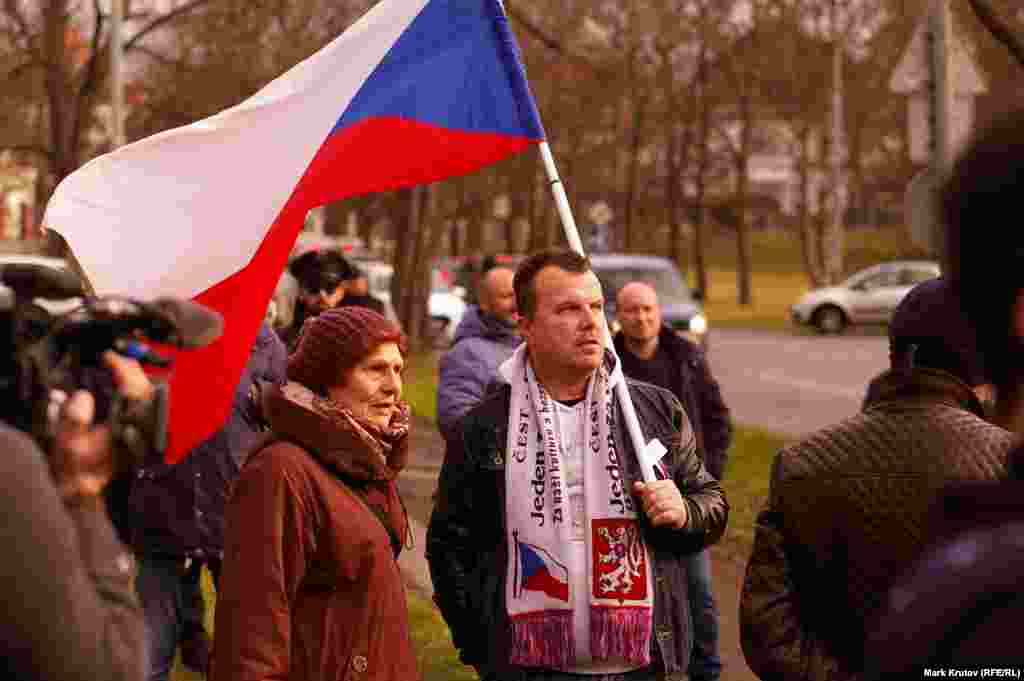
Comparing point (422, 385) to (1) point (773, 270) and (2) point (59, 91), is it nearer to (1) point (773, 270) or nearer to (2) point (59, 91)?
(2) point (59, 91)

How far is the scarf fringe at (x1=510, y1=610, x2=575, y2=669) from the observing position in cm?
442

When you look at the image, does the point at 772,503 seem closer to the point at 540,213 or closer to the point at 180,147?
the point at 180,147

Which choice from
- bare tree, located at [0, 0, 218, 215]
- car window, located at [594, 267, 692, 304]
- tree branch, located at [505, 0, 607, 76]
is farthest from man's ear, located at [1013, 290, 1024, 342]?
bare tree, located at [0, 0, 218, 215]

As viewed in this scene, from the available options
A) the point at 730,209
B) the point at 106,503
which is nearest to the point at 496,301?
the point at 106,503

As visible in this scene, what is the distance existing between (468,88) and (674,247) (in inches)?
2133

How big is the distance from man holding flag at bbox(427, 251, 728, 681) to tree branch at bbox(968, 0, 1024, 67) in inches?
221

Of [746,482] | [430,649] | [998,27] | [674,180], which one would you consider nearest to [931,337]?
[430,649]

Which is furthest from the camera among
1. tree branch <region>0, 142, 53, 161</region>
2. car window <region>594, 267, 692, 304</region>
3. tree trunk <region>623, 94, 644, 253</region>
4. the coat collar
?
tree trunk <region>623, 94, 644, 253</region>

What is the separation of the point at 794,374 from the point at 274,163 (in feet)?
73.3

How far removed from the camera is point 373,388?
14.5ft

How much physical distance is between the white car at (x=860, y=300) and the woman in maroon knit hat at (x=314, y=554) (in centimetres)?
Answer: 3776

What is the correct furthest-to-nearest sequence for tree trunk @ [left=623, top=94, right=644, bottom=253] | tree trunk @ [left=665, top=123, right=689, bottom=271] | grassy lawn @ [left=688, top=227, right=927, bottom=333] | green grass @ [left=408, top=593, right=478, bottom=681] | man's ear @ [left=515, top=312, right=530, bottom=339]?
1. tree trunk @ [left=665, top=123, right=689, bottom=271]
2. grassy lawn @ [left=688, top=227, right=927, bottom=333]
3. tree trunk @ [left=623, top=94, right=644, bottom=253]
4. green grass @ [left=408, top=593, right=478, bottom=681]
5. man's ear @ [left=515, top=312, right=530, bottom=339]

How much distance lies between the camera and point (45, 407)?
2.31 m

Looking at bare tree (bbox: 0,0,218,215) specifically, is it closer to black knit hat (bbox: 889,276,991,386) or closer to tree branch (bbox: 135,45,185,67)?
tree branch (bbox: 135,45,185,67)
